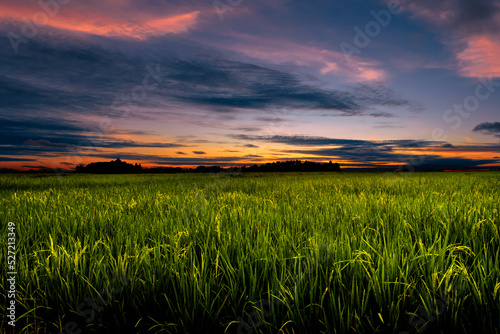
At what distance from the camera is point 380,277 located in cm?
187

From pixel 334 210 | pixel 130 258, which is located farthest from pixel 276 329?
pixel 334 210

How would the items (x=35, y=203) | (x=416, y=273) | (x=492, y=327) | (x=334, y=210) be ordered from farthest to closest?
(x=35, y=203) < (x=334, y=210) < (x=416, y=273) < (x=492, y=327)

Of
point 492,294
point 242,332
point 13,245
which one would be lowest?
point 242,332

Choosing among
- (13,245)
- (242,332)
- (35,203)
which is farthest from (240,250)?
(35,203)

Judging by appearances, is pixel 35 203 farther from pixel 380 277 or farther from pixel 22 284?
pixel 380 277

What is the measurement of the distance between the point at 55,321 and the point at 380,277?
7.06ft

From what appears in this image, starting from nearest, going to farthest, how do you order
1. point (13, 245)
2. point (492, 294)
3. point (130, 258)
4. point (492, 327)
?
point (492, 327), point (492, 294), point (130, 258), point (13, 245)

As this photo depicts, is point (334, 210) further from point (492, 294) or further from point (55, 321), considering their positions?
point (55, 321)

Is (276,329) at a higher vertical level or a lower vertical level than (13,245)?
lower

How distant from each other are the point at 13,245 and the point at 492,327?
3.84 meters

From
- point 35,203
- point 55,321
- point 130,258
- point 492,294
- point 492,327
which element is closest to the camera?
point 492,327

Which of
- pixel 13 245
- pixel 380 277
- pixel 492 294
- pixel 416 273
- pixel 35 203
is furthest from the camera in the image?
pixel 35 203

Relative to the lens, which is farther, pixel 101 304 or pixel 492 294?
pixel 101 304

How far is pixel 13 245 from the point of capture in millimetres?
2721
